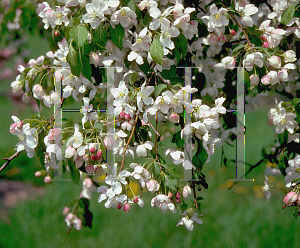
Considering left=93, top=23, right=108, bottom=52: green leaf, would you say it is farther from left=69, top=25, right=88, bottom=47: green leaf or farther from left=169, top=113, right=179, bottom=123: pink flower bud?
left=169, top=113, right=179, bottom=123: pink flower bud

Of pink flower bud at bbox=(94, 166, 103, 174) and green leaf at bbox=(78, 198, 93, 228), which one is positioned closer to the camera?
pink flower bud at bbox=(94, 166, 103, 174)

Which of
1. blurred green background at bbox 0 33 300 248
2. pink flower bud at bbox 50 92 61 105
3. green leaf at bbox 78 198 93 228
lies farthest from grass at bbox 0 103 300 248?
pink flower bud at bbox 50 92 61 105

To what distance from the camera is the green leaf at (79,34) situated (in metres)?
1.00

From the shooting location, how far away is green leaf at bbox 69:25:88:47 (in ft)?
3.30

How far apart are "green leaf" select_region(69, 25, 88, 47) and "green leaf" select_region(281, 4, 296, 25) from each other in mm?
721

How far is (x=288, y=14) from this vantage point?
4.18ft

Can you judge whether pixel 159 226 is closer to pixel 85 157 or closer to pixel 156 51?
pixel 85 157

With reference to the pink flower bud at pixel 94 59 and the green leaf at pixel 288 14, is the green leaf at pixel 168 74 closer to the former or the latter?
the pink flower bud at pixel 94 59

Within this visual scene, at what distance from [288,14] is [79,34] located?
2.46 feet

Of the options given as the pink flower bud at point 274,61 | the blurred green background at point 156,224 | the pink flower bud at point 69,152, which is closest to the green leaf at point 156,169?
the pink flower bud at point 69,152

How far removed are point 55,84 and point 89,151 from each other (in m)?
0.39

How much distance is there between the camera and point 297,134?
4.88 feet

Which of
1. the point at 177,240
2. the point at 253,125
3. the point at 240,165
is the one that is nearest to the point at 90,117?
the point at 240,165

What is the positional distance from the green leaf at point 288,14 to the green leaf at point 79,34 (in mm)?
721
